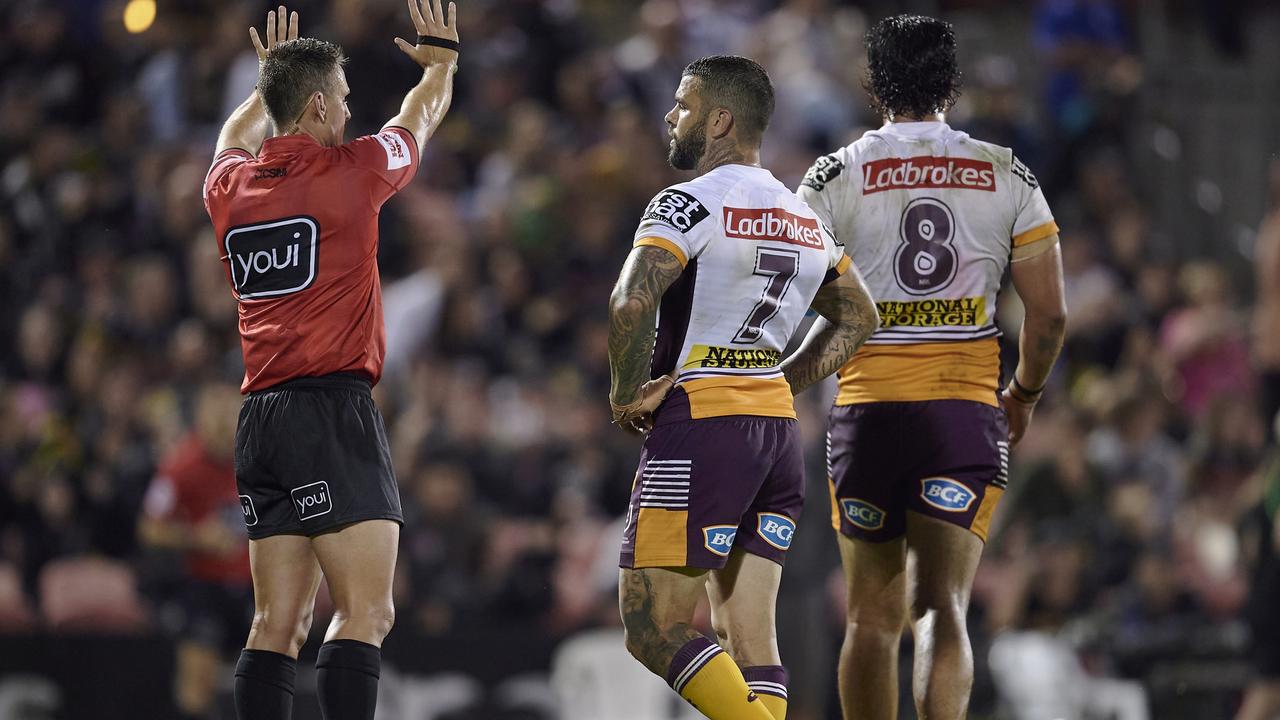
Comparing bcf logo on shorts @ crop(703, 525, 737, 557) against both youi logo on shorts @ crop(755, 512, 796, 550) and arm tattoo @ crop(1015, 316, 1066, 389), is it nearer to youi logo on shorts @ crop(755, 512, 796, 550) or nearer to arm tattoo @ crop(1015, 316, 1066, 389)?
youi logo on shorts @ crop(755, 512, 796, 550)

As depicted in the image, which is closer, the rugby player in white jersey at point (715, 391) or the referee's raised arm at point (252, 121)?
the rugby player in white jersey at point (715, 391)

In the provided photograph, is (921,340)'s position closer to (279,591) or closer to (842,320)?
(842,320)

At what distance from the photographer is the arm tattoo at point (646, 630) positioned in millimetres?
5867

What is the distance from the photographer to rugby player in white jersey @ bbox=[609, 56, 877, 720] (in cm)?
583

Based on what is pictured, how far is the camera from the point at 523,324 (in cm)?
1375

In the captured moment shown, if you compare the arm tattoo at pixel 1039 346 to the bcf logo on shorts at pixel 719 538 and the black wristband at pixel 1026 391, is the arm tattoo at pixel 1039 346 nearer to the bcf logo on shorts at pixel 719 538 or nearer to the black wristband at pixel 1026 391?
the black wristband at pixel 1026 391

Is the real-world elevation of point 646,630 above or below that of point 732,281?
below

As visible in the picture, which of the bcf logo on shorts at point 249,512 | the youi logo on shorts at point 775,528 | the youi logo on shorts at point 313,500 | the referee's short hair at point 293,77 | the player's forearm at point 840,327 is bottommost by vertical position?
the youi logo on shorts at point 775,528

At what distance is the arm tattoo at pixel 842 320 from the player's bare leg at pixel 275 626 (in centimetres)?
203

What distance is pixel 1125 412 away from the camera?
42.6ft

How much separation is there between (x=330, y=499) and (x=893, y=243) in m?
2.40

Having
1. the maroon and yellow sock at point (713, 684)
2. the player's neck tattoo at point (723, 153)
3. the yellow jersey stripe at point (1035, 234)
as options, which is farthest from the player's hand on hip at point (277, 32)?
the yellow jersey stripe at point (1035, 234)

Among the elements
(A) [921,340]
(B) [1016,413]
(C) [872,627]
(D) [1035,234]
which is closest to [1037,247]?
(D) [1035,234]

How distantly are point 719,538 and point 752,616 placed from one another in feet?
1.30
